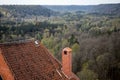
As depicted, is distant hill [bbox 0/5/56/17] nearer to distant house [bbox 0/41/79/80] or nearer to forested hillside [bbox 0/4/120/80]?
forested hillside [bbox 0/4/120/80]

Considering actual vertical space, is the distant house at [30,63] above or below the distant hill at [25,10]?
above

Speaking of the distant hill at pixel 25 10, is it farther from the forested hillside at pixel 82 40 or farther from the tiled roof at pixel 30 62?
the tiled roof at pixel 30 62

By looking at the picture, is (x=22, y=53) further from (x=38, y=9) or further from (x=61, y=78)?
(x=38, y=9)

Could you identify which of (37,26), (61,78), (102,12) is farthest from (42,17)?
(61,78)

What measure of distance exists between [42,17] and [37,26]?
15.1 m

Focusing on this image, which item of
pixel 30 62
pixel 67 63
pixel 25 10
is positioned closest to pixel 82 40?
pixel 25 10

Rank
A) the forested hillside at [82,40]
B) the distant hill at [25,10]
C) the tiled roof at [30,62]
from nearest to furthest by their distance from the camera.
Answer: the tiled roof at [30,62] → the forested hillside at [82,40] → the distant hill at [25,10]

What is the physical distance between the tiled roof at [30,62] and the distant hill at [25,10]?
51563 millimetres

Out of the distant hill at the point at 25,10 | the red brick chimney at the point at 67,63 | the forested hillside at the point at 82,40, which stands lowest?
the forested hillside at the point at 82,40

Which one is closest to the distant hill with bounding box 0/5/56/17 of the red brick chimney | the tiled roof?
the tiled roof

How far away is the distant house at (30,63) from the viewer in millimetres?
17688

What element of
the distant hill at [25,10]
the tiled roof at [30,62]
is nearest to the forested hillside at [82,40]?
the distant hill at [25,10]

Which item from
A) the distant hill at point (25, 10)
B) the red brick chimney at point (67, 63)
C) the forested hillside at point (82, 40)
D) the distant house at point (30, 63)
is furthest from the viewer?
the distant hill at point (25, 10)

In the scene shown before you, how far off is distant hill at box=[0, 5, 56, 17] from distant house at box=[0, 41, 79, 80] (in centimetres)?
5163
